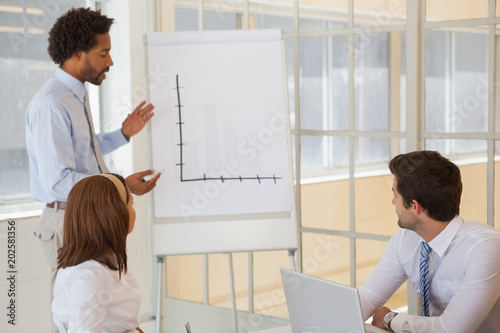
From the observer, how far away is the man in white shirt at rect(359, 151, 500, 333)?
205cm

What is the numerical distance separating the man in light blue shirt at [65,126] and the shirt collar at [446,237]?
1344mm

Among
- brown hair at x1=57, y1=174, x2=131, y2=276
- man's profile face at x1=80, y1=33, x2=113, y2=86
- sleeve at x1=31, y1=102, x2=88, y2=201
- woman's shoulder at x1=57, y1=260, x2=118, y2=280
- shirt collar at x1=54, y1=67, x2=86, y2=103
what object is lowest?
woman's shoulder at x1=57, y1=260, x2=118, y2=280

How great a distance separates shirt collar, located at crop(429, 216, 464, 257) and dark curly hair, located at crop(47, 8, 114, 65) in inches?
66.4

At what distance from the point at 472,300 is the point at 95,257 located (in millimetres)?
1117

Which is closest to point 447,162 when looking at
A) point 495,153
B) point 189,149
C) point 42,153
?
point 495,153

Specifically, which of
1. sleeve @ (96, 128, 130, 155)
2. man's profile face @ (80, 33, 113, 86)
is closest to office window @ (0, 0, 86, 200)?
sleeve @ (96, 128, 130, 155)

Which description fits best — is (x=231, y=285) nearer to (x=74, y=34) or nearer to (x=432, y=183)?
(x=74, y=34)

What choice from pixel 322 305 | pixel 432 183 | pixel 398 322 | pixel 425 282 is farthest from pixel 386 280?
pixel 322 305

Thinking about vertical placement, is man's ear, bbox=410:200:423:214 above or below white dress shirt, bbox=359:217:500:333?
above

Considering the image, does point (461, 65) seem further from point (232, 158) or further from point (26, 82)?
point (26, 82)

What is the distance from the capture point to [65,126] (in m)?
2.80

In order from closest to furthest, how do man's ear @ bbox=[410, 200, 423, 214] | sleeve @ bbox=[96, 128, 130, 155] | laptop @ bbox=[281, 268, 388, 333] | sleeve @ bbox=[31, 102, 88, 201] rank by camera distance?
laptop @ bbox=[281, 268, 388, 333] < man's ear @ bbox=[410, 200, 423, 214] < sleeve @ bbox=[31, 102, 88, 201] < sleeve @ bbox=[96, 128, 130, 155]

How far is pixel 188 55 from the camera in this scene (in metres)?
3.27

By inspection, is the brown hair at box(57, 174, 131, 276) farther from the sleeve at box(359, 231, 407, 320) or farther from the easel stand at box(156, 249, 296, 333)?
the easel stand at box(156, 249, 296, 333)
